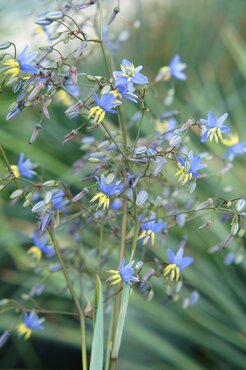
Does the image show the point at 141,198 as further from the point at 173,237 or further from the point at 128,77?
the point at 173,237

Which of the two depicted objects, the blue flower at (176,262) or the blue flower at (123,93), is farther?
the blue flower at (176,262)

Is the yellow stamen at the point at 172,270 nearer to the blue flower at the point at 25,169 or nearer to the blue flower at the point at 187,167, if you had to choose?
the blue flower at the point at 187,167

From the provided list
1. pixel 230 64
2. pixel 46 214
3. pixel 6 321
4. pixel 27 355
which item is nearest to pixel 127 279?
pixel 46 214

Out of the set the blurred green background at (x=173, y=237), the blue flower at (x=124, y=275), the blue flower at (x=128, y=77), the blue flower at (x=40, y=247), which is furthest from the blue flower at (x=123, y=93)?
the blurred green background at (x=173, y=237)

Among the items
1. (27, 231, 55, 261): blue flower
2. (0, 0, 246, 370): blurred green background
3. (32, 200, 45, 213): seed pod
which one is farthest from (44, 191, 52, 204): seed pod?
(0, 0, 246, 370): blurred green background

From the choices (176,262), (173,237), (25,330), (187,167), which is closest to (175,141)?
(187,167)

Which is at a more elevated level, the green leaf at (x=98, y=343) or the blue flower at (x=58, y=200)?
the blue flower at (x=58, y=200)

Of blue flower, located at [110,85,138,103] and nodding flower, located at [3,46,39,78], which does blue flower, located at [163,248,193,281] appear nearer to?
blue flower, located at [110,85,138,103]
